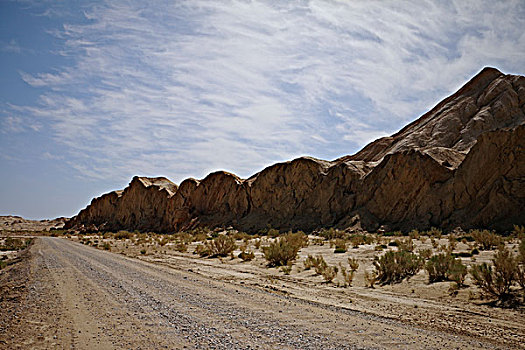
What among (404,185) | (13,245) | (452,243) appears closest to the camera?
(452,243)

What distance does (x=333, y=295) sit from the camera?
10.6m

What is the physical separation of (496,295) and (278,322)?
6273 mm

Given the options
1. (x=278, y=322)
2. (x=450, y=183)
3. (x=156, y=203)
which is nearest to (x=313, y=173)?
(x=450, y=183)

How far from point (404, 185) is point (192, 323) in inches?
1438

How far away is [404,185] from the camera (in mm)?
39406

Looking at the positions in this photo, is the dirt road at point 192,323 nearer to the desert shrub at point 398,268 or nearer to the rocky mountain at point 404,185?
the desert shrub at point 398,268

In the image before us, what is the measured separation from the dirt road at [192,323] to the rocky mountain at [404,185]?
2759 cm

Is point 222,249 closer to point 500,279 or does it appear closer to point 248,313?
point 248,313

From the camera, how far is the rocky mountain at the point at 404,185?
33.0 metres

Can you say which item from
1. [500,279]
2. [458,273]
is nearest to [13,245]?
[458,273]

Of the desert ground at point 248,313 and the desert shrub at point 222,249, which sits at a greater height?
the desert shrub at point 222,249

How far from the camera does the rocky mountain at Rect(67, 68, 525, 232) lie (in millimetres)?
32969

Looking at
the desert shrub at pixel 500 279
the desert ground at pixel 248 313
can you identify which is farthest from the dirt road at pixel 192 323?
the desert shrub at pixel 500 279

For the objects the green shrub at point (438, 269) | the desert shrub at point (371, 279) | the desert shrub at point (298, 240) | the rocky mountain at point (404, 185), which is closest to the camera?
the green shrub at point (438, 269)
